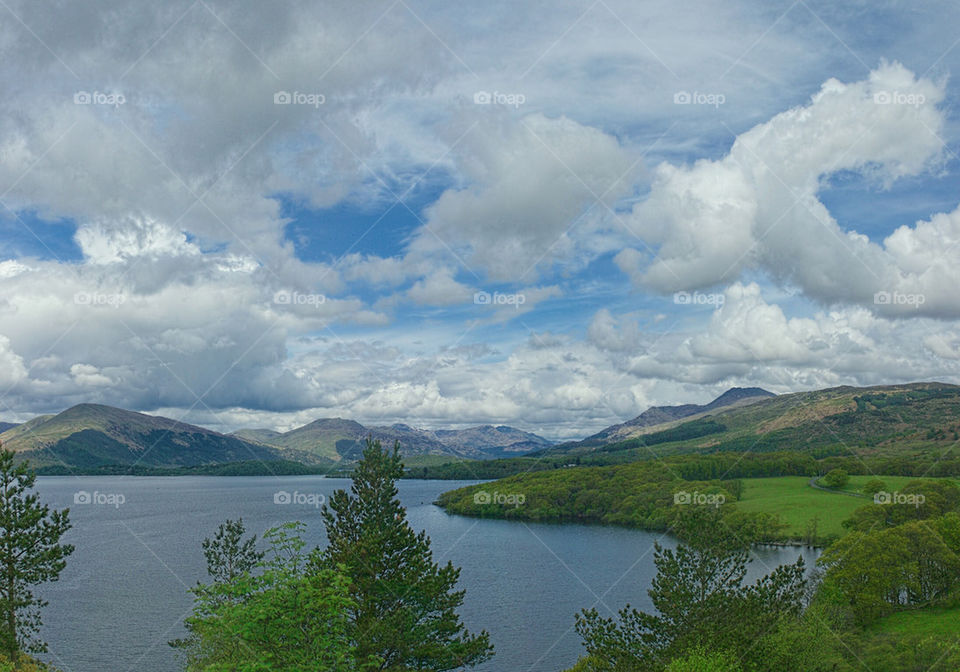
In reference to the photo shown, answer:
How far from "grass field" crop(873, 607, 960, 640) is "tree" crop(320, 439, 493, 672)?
1711 inches

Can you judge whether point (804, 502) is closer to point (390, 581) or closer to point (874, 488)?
point (874, 488)

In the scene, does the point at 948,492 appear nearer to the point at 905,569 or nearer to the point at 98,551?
the point at 905,569

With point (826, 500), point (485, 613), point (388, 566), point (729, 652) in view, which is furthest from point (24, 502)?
point (826, 500)

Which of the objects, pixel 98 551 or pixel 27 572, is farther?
pixel 98 551

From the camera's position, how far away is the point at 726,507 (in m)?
152

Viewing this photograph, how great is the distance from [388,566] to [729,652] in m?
21.1

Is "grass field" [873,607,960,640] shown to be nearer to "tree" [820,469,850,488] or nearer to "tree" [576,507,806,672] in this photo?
"tree" [576,507,806,672]

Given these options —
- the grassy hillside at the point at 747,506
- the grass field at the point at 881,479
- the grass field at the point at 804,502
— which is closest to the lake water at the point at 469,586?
the grassy hillside at the point at 747,506

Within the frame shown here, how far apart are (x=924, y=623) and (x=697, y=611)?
39928 millimetres

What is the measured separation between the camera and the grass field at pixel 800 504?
131125mm

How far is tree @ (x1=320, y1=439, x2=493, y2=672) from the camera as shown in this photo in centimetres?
3856

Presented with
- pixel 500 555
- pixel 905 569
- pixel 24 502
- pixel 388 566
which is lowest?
pixel 500 555

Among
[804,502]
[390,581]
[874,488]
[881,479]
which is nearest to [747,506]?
[804,502]

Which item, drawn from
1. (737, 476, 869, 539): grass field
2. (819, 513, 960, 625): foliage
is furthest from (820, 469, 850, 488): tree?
(819, 513, 960, 625): foliage
